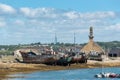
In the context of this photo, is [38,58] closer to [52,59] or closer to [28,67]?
[52,59]

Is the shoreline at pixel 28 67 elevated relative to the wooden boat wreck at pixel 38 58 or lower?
lower

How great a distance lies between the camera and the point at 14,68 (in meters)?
128

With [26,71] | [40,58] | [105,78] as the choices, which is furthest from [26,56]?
[105,78]

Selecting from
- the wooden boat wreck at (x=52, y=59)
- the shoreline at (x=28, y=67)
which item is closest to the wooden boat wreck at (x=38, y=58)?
the wooden boat wreck at (x=52, y=59)

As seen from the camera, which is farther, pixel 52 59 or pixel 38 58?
pixel 38 58

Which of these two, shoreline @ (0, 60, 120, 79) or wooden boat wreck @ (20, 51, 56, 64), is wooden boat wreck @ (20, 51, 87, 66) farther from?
shoreline @ (0, 60, 120, 79)

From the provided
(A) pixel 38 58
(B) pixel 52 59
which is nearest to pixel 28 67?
(B) pixel 52 59

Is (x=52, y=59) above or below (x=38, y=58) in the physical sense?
below

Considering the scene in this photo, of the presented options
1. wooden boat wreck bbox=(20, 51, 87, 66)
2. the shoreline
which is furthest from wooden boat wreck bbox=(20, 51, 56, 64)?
the shoreline

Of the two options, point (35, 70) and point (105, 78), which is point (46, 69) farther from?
point (105, 78)

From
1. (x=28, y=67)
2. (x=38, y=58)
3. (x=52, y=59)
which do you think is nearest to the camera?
(x=28, y=67)

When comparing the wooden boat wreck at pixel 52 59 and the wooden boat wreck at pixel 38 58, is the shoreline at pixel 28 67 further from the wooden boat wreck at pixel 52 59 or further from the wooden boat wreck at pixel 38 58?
the wooden boat wreck at pixel 38 58

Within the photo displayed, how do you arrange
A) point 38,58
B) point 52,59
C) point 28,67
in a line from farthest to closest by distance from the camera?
point 38,58
point 52,59
point 28,67

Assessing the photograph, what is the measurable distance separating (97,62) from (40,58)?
2227 cm
